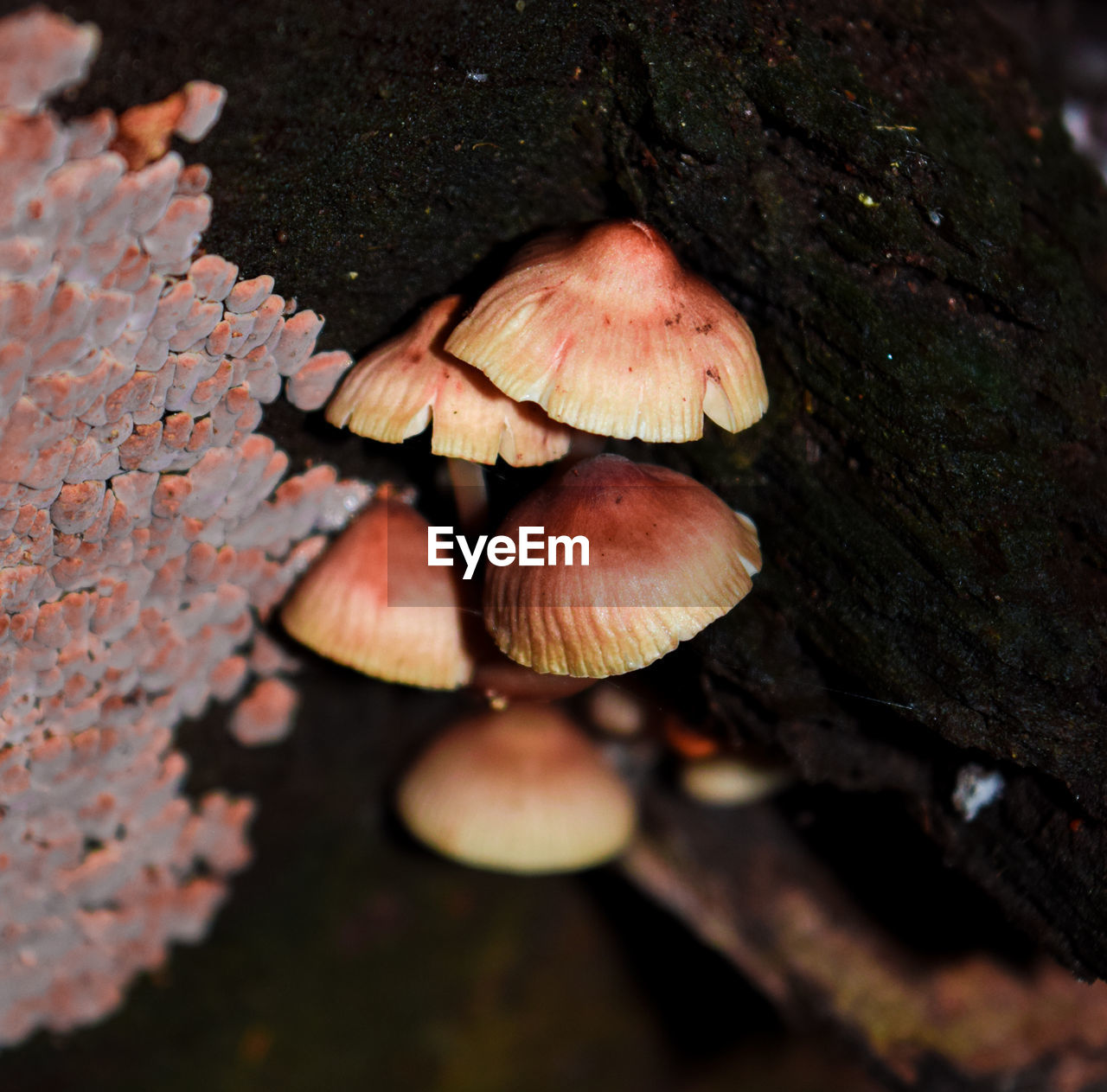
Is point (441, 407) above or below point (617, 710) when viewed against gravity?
above

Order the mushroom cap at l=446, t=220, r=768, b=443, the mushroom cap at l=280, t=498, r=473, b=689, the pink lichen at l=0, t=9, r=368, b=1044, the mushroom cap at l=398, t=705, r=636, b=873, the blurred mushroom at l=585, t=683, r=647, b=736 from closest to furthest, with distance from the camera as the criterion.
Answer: the pink lichen at l=0, t=9, r=368, b=1044
the mushroom cap at l=446, t=220, r=768, b=443
the mushroom cap at l=280, t=498, r=473, b=689
the mushroom cap at l=398, t=705, r=636, b=873
the blurred mushroom at l=585, t=683, r=647, b=736

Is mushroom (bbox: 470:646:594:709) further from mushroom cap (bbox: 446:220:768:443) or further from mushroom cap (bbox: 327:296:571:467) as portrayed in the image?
mushroom cap (bbox: 446:220:768:443)

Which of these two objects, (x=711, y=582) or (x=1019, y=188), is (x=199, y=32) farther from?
(x=1019, y=188)

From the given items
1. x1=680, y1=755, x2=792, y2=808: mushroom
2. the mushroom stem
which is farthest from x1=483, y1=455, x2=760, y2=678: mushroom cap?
x1=680, y1=755, x2=792, y2=808: mushroom

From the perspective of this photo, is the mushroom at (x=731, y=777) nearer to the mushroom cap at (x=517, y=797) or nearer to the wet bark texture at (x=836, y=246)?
the mushroom cap at (x=517, y=797)

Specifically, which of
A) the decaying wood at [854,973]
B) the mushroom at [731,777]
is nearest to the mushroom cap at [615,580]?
the mushroom at [731,777]

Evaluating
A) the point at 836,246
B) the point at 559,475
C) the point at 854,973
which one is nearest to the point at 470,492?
the point at 559,475

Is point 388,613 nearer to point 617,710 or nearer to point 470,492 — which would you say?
point 470,492
